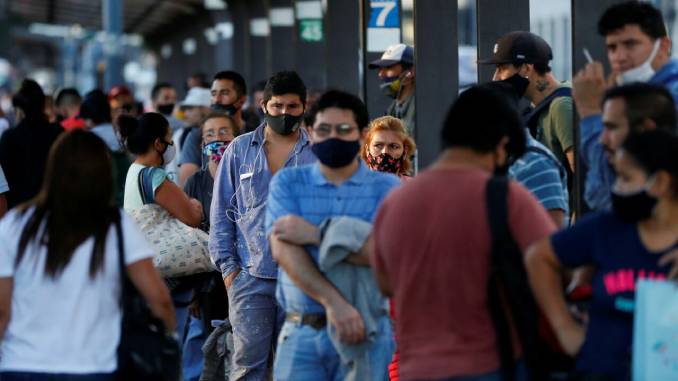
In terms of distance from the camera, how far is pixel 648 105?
215 inches

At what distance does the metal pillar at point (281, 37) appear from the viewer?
23734 millimetres

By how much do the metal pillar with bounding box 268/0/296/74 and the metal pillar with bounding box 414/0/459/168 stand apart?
12.2 m

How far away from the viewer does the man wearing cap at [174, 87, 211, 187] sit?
38.3 ft

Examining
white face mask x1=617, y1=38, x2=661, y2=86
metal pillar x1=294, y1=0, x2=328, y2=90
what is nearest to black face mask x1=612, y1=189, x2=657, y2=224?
white face mask x1=617, y1=38, x2=661, y2=86

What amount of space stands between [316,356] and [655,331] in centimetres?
190

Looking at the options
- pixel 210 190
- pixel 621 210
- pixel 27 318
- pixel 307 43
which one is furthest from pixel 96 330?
pixel 307 43

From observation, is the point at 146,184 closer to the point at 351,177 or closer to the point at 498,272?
the point at 351,177

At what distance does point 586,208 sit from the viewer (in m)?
7.00

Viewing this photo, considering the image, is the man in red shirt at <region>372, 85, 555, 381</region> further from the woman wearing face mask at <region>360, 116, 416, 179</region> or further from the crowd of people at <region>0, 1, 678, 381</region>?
the woman wearing face mask at <region>360, 116, 416, 179</region>

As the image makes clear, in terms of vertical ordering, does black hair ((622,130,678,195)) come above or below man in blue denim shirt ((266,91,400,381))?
above

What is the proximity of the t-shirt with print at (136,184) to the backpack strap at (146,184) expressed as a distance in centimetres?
2

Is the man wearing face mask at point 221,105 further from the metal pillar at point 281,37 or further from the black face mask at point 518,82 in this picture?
the metal pillar at point 281,37

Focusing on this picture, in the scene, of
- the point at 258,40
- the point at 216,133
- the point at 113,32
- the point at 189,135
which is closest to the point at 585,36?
the point at 216,133

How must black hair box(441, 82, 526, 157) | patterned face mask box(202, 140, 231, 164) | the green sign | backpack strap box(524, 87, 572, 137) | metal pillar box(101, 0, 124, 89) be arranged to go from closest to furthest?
black hair box(441, 82, 526, 157) → backpack strap box(524, 87, 572, 137) → patterned face mask box(202, 140, 231, 164) → the green sign → metal pillar box(101, 0, 124, 89)
